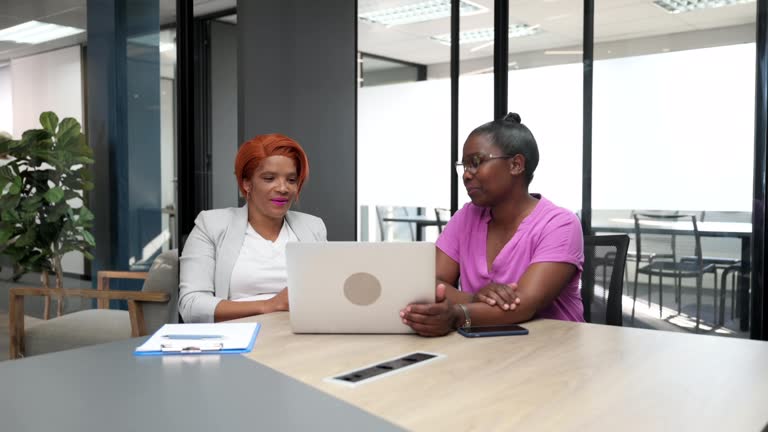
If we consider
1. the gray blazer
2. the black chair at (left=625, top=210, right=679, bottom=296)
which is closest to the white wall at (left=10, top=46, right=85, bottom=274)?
the gray blazer

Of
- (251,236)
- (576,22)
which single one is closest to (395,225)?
(576,22)

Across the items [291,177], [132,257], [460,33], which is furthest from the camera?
[460,33]

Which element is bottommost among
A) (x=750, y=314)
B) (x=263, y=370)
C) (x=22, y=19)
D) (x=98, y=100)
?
(x=750, y=314)

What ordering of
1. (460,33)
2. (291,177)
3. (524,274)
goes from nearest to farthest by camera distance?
(524,274)
(291,177)
(460,33)

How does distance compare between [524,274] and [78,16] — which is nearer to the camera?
[524,274]

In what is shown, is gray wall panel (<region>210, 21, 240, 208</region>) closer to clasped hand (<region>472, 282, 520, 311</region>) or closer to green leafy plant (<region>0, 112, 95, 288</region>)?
green leafy plant (<region>0, 112, 95, 288</region>)

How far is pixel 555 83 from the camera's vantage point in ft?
13.0

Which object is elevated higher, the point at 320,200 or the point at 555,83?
the point at 555,83

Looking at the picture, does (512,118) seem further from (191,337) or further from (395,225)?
(395,225)

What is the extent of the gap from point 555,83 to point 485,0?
0.72m

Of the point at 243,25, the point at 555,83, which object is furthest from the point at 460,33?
the point at 243,25

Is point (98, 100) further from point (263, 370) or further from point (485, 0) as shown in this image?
point (263, 370)

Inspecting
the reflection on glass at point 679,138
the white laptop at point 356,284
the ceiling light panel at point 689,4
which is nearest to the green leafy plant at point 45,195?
the white laptop at point 356,284

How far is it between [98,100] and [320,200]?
1.48 m
